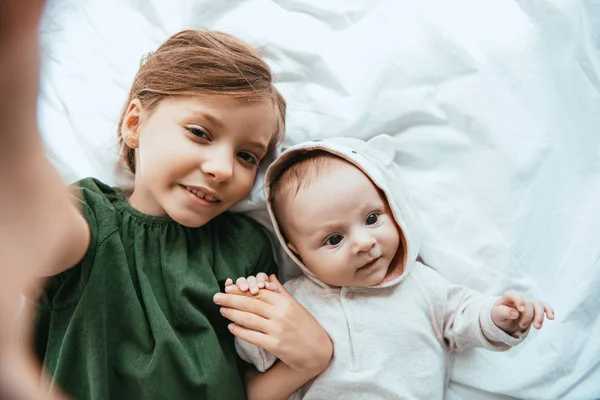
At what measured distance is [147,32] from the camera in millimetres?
1078

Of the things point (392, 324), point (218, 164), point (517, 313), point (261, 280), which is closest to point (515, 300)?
point (517, 313)

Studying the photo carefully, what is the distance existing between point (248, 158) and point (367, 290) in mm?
318

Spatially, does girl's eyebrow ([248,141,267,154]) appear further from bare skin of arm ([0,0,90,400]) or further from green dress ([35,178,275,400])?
bare skin of arm ([0,0,90,400])

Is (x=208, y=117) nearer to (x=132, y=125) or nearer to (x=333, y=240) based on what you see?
(x=132, y=125)

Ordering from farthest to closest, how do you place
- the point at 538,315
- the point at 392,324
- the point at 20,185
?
the point at 392,324 → the point at 538,315 → the point at 20,185

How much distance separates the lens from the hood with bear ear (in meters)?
0.91

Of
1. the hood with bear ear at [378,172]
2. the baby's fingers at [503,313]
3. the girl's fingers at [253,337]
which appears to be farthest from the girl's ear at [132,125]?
the baby's fingers at [503,313]

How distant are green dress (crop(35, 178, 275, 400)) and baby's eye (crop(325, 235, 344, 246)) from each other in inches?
7.6

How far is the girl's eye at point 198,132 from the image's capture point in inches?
32.9

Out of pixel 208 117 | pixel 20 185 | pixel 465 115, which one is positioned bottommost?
pixel 465 115

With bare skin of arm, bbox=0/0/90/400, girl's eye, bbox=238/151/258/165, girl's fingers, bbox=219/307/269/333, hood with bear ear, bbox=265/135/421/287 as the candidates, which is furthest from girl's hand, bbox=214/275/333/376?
bare skin of arm, bbox=0/0/90/400

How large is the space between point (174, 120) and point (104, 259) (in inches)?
9.8

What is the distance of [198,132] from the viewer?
84cm

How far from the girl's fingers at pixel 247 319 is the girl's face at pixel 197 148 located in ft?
0.52
